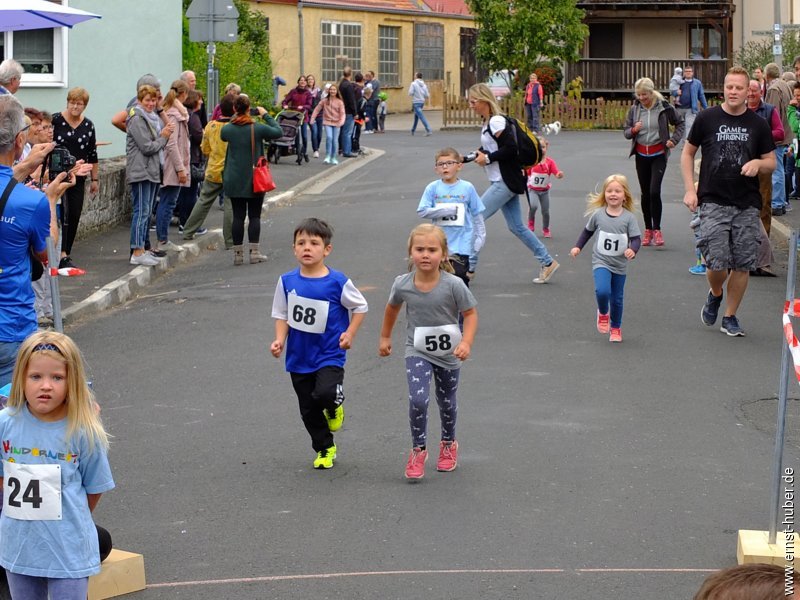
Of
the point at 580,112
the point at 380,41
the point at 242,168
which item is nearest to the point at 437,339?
the point at 242,168

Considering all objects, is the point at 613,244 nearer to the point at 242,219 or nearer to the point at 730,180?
the point at 730,180

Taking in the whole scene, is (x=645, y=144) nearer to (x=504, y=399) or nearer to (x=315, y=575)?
(x=504, y=399)

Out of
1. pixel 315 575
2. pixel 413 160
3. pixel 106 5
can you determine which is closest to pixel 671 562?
pixel 315 575

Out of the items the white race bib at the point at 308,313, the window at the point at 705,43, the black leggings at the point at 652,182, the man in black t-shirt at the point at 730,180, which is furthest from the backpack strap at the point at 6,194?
the window at the point at 705,43

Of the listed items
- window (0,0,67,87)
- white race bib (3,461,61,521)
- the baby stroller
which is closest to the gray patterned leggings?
white race bib (3,461,61,521)

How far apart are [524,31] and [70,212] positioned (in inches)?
1216

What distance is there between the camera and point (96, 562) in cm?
477

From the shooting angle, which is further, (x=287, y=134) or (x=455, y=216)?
(x=287, y=134)

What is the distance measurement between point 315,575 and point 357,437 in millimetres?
2324

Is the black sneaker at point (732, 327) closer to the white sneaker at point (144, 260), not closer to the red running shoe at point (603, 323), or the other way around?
the red running shoe at point (603, 323)

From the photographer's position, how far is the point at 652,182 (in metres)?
15.9

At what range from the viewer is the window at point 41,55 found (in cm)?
1947

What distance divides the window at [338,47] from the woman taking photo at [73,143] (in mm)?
36965

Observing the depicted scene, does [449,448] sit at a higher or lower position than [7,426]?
lower
